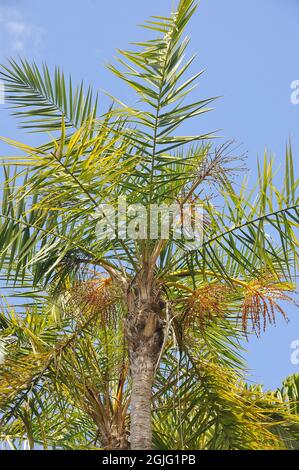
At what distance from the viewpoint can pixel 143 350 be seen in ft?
24.8

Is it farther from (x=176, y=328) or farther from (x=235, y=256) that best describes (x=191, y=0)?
(x=176, y=328)

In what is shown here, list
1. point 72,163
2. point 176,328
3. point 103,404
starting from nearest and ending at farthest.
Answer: point 72,163 < point 176,328 < point 103,404

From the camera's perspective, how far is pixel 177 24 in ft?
24.6

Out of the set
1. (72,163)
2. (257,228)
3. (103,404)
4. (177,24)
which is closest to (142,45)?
(177,24)

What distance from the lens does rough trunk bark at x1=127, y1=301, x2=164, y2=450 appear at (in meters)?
7.46

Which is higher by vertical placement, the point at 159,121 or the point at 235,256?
the point at 159,121

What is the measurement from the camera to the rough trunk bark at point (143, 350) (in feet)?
24.5

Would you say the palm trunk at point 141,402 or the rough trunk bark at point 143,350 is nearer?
the palm trunk at point 141,402

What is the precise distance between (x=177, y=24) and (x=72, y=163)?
1.40 m

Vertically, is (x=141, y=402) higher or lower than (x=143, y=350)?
lower

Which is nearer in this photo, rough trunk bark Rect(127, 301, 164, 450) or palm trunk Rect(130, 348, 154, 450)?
palm trunk Rect(130, 348, 154, 450)

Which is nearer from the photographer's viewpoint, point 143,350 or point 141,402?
point 141,402
